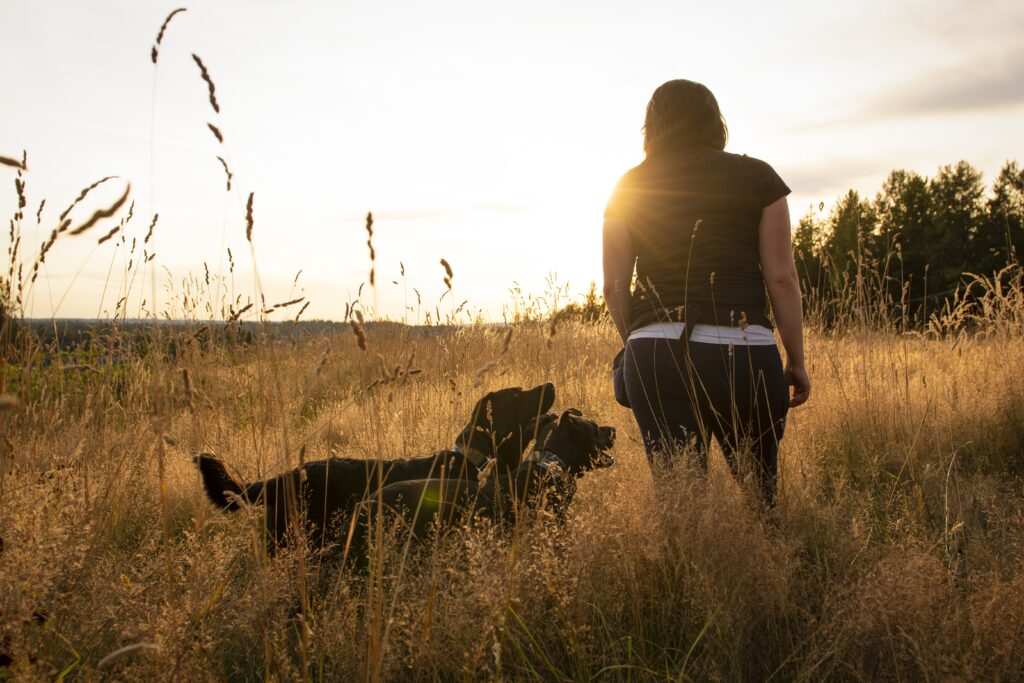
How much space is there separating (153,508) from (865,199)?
56758 millimetres

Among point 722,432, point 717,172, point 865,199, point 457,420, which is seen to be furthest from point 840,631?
point 865,199

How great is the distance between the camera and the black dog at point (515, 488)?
2246 millimetres

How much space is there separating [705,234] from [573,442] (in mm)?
953

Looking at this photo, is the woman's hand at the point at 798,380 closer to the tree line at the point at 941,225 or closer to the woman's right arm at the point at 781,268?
the woman's right arm at the point at 781,268

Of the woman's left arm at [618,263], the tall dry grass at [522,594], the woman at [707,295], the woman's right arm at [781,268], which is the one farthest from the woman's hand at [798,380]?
the woman's left arm at [618,263]

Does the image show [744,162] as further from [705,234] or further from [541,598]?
[541,598]

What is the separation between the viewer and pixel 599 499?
2748 mm

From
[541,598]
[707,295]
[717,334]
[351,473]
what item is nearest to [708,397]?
[717,334]

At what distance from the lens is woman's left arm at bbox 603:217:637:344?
264 cm

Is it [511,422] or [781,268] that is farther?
[511,422]

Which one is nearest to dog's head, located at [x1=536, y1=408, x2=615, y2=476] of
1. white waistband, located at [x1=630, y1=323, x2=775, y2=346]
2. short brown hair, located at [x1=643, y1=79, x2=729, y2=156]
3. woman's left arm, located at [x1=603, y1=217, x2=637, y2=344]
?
woman's left arm, located at [x1=603, y1=217, x2=637, y2=344]

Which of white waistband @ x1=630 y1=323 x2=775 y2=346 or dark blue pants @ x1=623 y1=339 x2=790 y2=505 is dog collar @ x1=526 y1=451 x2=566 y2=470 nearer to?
dark blue pants @ x1=623 y1=339 x2=790 y2=505

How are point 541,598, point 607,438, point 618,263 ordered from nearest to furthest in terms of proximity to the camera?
point 541,598 < point 618,263 < point 607,438

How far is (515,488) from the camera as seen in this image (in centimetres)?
247
